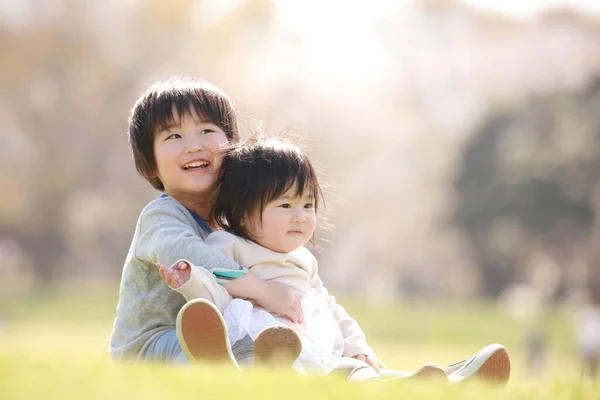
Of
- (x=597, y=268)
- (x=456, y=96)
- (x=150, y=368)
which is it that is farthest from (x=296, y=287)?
(x=456, y=96)

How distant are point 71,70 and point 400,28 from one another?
899 inches

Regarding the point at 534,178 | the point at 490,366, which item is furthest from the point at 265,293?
the point at 534,178

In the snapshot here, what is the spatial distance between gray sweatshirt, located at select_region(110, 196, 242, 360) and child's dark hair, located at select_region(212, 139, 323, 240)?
0.60ft

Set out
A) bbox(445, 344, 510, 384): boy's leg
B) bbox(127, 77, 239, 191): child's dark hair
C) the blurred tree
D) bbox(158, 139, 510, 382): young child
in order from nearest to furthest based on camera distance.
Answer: bbox(445, 344, 510, 384): boy's leg → bbox(158, 139, 510, 382): young child → bbox(127, 77, 239, 191): child's dark hair → the blurred tree

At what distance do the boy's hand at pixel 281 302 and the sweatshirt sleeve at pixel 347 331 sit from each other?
1.30ft

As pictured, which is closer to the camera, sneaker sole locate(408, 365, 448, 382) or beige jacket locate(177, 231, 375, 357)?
sneaker sole locate(408, 365, 448, 382)

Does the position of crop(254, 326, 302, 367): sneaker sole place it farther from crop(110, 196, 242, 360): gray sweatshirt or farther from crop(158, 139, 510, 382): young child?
crop(110, 196, 242, 360): gray sweatshirt

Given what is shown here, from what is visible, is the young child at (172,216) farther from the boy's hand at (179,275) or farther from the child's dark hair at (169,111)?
the boy's hand at (179,275)

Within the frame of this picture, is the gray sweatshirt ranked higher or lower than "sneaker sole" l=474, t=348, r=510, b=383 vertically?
higher

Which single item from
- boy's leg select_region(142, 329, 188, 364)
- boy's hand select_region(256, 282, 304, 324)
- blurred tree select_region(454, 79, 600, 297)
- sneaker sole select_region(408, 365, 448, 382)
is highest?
blurred tree select_region(454, 79, 600, 297)

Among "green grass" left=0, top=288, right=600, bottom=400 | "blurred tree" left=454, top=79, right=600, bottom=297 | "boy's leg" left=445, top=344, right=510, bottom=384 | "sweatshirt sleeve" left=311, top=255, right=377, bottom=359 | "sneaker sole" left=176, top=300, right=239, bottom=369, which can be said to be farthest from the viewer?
"blurred tree" left=454, top=79, right=600, bottom=297

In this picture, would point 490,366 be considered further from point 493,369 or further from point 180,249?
point 180,249

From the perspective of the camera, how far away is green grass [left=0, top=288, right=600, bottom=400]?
8.04ft

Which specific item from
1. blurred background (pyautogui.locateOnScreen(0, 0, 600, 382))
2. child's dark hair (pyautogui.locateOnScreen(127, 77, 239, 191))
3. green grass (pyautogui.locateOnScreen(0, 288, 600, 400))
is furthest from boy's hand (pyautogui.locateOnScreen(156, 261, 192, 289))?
blurred background (pyautogui.locateOnScreen(0, 0, 600, 382))
